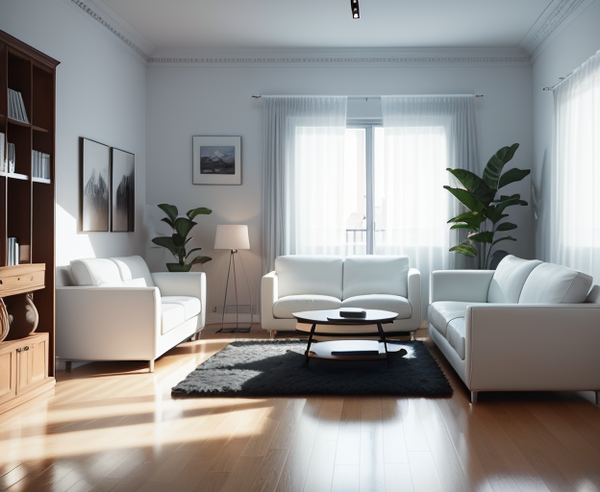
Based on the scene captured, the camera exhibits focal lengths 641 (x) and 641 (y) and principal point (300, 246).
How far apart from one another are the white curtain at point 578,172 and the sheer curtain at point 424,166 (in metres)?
1.21

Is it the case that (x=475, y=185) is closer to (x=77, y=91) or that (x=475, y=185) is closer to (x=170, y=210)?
(x=170, y=210)

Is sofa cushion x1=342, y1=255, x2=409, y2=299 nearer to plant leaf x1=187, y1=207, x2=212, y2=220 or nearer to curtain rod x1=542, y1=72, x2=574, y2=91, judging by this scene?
plant leaf x1=187, y1=207, x2=212, y2=220

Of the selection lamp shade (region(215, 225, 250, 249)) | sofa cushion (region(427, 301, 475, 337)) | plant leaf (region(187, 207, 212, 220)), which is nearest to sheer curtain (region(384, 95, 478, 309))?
sofa cushion (region(427, 301, 475, 337))

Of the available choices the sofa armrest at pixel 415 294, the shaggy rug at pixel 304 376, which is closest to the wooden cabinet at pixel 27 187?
the shaggy rug at pixel 304 376

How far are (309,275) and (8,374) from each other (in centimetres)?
357

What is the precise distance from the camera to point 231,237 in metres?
7.02

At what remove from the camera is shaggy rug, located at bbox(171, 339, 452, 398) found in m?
4.28

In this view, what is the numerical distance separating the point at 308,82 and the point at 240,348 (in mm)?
3346

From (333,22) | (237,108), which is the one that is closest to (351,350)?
(333,22)

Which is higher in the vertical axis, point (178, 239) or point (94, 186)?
point (94, 186)

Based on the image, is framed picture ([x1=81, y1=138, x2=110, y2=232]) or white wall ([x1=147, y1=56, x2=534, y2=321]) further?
white wall ([x1=147, y1=56, x2=534, y2=321])

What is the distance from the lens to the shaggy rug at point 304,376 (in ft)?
14.0

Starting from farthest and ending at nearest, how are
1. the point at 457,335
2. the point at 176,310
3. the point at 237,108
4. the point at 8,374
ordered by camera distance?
the point at 237,108
the point at 176,310
the point at 457,335
the point at 8,374

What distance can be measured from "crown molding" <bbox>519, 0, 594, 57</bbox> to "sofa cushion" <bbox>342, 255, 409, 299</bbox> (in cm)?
268
